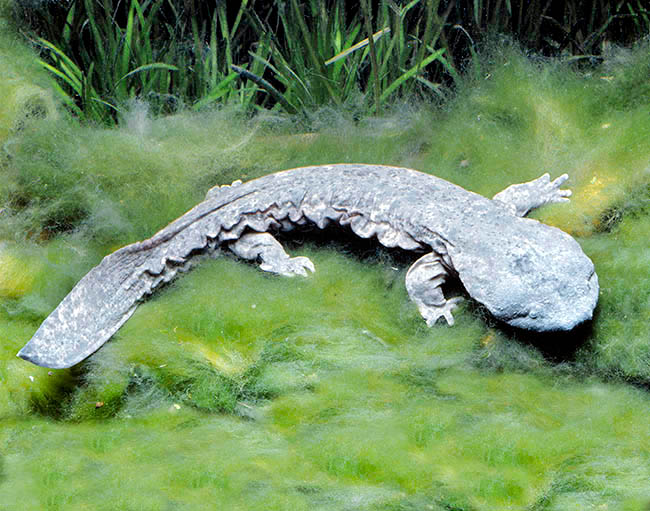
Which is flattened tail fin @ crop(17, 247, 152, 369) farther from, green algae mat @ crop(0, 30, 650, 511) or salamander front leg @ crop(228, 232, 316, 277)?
salamander front leg @ crop(228, 232, 316, 277)

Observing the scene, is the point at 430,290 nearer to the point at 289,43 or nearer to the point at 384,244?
the point at 384,244

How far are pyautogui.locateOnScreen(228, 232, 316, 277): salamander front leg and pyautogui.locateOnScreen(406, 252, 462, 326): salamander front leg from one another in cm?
60

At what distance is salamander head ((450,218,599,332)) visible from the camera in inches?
131

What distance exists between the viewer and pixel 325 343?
3477 mm

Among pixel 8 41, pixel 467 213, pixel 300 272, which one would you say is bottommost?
pixel 300 272

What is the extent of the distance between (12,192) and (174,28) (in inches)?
89.4

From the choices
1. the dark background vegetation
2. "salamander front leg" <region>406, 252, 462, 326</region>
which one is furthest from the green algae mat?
the dark background vegetation

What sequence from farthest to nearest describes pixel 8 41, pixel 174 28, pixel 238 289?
pixel 174 28, pixel 8 41, pixel 238 289

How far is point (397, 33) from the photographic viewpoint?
5.67m

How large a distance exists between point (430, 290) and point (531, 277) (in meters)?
0.53

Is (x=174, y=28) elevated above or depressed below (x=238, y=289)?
above

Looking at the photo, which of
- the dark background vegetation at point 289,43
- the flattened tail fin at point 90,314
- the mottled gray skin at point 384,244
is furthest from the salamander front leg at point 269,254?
the dark background vegetation at point 289,43

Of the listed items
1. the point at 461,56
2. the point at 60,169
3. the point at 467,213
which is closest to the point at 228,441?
the point at 467,213

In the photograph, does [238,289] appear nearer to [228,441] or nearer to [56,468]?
[228,441]
